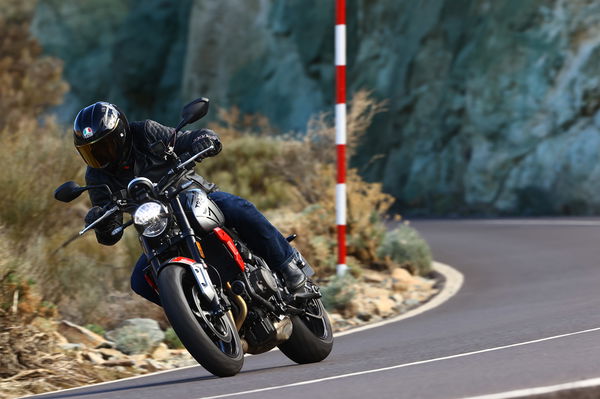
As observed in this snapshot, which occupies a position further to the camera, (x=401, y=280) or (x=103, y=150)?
(x=401, y=280)

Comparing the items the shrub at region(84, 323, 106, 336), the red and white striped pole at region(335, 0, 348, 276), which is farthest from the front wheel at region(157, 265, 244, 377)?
the red and white striped pole at region(335, 0, 348, 276)

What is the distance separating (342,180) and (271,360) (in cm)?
457

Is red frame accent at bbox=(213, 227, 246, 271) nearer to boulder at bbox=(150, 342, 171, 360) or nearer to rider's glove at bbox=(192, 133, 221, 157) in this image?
rider's glove at bbox=(192, 133, 221, 157)

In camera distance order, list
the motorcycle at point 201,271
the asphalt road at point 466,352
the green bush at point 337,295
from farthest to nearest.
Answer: the green bush at point 337,295 < the motorcycle at point 201,271 < the asphalt road at point 466,352

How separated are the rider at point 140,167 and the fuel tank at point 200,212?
7.0 inches

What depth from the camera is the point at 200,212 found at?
7344 millimetres

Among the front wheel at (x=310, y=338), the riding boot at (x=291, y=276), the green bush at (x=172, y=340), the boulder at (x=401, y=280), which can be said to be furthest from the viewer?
the boulder at (x=401, y=280)

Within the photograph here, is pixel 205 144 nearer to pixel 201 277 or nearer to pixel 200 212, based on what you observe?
pixel 200 212

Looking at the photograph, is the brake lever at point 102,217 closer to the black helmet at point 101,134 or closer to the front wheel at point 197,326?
the black helmet at point 101,134

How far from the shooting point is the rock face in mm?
26359

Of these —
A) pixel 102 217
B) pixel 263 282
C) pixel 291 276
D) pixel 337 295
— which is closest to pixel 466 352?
pixel 291 276

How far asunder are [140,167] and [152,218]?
72 cm

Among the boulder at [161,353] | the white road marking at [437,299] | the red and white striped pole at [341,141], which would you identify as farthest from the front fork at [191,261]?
the red and white striped pole at [341,141]

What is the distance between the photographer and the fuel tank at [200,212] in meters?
7.32
